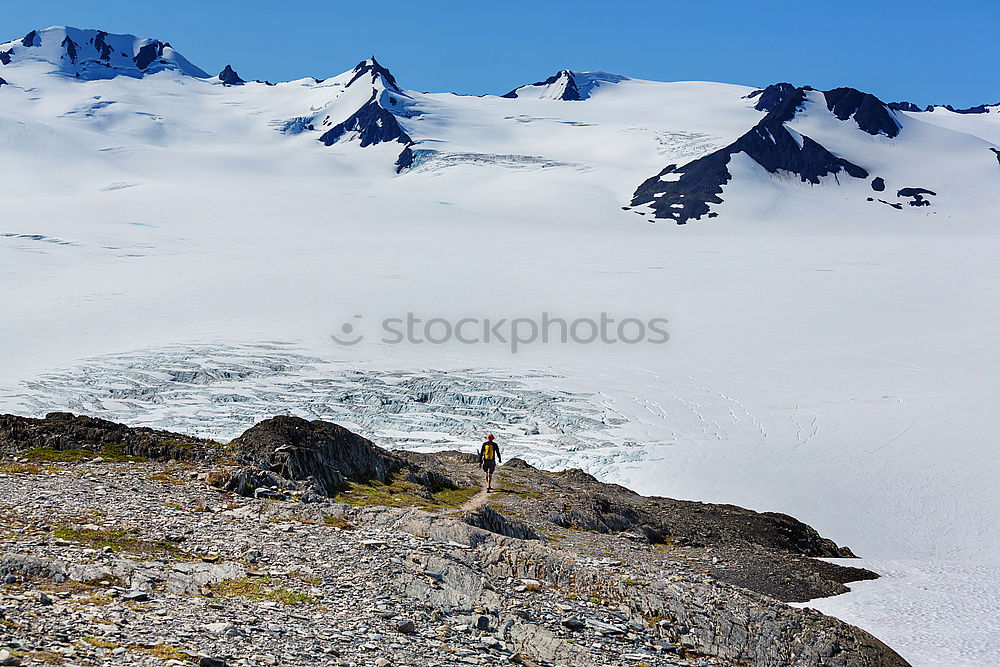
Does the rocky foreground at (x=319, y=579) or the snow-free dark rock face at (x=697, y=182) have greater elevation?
the snow-free dark rock face at (x=697, y=182)

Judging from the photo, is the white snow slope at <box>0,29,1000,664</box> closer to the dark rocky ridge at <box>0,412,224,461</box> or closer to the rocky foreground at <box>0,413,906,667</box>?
the rocky foreground at <box>0,413,906,667</box>

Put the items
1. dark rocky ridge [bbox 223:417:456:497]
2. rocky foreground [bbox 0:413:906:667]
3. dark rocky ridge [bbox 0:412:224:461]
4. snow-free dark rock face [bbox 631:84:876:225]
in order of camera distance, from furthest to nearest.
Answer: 1. snow-free dark rock face [bbox 631:84:876:225]
2. dark rocky ridge [bbox 0:412:224:461]
3. dark rocky ridge [bbox 223:417:456:497]
4. rocky foreground [bbox 0:413:906:667]

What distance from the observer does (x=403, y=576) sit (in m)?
14.0

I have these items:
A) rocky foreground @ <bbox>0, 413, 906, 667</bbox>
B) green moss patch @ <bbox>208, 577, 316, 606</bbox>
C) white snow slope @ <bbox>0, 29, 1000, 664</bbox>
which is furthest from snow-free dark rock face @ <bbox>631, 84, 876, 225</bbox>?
green moss patch @ <bbox>208, 577, 316, 606</bbox>

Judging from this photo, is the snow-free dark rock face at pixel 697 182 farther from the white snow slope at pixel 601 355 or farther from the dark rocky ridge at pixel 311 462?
the dark rocky ridge at pixel 311 462

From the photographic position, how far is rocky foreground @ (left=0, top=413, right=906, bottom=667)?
11.0 meters

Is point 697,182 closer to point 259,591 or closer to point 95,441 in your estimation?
point 95,441

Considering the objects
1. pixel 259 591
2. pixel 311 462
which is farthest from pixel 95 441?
pixel 259 591

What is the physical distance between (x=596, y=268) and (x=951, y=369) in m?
60.3

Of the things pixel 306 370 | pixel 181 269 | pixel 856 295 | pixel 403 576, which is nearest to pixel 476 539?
pixel 403 576

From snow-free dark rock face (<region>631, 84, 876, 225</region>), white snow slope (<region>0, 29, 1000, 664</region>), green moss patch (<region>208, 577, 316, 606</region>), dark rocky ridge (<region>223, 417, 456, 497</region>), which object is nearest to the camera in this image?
green moss patch (<region>208, 577, 316, 606</region>)

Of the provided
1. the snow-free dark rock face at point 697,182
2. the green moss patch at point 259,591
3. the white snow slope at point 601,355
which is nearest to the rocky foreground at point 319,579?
the green moss patch at point 259,591

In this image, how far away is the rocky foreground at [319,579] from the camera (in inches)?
434

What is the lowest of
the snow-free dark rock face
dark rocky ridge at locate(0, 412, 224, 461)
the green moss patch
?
the green moss patch
